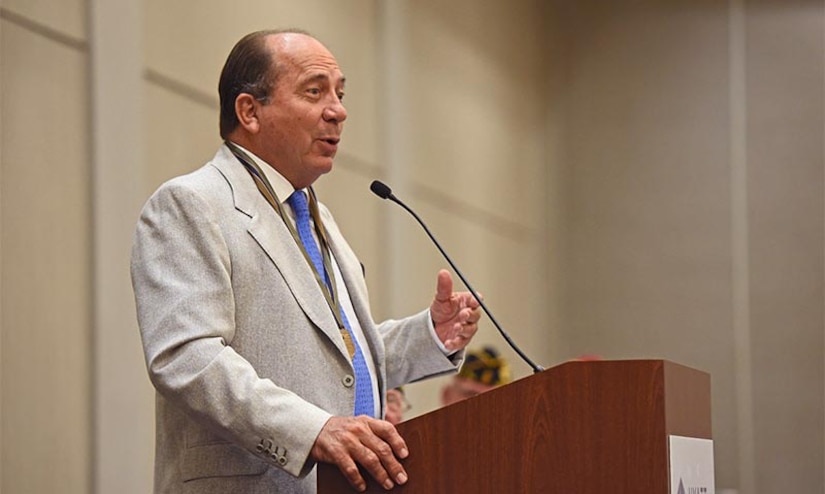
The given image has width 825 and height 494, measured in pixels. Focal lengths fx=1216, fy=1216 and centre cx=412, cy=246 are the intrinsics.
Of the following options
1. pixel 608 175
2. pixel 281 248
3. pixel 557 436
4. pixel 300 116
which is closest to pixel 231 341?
pixel 281 248

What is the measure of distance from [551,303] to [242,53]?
24.7 ft

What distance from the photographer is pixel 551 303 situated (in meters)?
→ 10.0

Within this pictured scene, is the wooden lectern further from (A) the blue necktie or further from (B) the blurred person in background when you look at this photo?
(B) the blurred person in background

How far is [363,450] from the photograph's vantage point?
1983 mm

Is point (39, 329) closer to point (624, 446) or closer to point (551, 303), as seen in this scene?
point (624, 446)

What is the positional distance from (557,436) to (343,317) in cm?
70

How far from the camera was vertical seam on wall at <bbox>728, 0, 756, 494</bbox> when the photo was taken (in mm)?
9273

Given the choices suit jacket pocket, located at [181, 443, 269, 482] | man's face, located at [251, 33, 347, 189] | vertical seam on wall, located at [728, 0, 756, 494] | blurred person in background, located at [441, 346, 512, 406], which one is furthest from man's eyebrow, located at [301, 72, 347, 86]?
vertical seam on wall, located at [728, 0, 756, 494]

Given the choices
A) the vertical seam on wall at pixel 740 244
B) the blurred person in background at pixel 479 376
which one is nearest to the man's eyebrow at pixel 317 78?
the blurred person in background at pixel 479 376

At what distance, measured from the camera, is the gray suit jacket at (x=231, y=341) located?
2.10m

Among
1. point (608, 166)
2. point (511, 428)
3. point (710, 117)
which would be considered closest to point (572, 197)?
point (608, 166)

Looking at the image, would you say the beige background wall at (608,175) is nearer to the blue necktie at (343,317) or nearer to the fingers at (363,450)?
the blue necktie at (343,317)

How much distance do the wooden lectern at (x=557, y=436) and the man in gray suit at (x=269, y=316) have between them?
0.06 m

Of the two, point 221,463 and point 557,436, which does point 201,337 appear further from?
point 557,436
